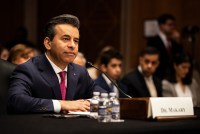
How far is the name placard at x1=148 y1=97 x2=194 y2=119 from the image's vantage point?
2.44 m

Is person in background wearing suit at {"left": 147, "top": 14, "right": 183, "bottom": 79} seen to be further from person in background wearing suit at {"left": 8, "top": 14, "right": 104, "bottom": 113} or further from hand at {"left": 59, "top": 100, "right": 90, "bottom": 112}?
hand at {"left": 59, "top": 100, "right": 90, "bottom": 112}

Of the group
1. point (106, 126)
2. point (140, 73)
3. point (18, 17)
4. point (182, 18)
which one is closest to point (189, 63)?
point (140, 73)

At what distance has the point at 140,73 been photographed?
224 inches

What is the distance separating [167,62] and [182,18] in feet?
5.77

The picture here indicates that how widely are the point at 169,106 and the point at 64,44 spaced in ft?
2.92

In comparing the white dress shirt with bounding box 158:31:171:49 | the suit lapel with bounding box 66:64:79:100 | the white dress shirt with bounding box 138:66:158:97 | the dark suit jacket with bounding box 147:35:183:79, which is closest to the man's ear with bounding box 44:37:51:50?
the suit lapel with bounding box 66:64:79:100

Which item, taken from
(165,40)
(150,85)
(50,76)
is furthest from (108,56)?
(50,76)

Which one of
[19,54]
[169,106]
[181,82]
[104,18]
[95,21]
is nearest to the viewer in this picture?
[169,106]

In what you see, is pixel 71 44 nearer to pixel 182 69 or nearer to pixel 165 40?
pixel 182 69

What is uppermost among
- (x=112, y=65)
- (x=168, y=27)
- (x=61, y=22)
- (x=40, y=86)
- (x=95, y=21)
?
(x=95, y=21)

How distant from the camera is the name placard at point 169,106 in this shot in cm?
244

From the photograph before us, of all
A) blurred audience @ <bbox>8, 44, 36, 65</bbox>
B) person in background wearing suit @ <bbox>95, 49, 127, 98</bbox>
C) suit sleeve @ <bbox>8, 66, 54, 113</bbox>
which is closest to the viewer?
suit sleeve @ <bbox>8, 66, 54, 113</bbox>

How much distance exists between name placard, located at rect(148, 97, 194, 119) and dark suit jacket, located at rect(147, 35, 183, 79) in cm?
423

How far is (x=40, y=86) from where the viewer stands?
300cm
